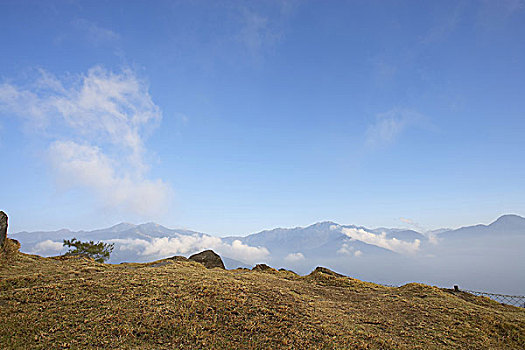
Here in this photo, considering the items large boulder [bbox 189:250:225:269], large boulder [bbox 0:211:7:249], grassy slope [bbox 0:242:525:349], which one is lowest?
grassy slope [bbox 0:242:525:349]

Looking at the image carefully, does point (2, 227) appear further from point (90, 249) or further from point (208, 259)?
point (90, 249)

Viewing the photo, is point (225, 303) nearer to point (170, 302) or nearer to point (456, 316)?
point (170, 302)

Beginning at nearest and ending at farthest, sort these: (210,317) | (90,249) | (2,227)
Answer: (210,317) → (2,227) → (90,249)

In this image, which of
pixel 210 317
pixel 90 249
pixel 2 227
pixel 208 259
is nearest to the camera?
pixel 210 317

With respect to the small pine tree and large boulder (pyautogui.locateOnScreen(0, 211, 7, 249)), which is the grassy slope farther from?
the small pine tree

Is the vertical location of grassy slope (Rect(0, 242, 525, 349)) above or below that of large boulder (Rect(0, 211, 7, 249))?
below

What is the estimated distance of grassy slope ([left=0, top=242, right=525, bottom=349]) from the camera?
51.5ft

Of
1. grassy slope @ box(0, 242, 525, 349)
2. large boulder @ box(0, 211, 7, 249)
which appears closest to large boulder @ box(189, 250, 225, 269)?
grassy slope @ box(0, 242, 525, 349)

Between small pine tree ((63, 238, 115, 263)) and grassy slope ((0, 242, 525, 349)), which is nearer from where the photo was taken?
grassy slope ((0, 242, 525, 349))

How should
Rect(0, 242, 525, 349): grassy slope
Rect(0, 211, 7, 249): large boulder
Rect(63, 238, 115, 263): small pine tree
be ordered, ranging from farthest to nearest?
Rect(63, 238, 115, 263): small pine tree → Rect(0, 211, 7, 249): large boulder → Rect(0, 242, 525, 349): grassy slope

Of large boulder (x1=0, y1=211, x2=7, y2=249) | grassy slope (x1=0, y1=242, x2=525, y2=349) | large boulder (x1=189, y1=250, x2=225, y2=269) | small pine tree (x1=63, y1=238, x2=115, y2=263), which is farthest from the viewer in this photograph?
small pine tree (x1=63, y1=238, x2=115, y2=263)

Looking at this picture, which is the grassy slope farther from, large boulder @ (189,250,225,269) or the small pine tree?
the small pine tree

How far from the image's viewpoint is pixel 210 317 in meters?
18.4

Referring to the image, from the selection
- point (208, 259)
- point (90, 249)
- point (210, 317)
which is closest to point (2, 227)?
point (210, 317)
